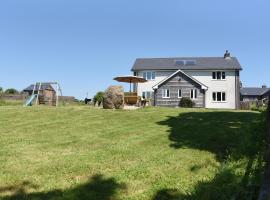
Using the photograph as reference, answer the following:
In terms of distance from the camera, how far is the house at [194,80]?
5012 cm

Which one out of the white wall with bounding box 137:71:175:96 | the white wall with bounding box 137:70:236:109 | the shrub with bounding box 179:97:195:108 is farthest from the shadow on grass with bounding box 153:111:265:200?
the white wall with bounding box 137:71:175:96

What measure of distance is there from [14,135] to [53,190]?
6.24 meters

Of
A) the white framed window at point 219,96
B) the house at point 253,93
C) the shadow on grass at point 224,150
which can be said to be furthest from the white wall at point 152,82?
the house at point 253,93

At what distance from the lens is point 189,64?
55344 mm

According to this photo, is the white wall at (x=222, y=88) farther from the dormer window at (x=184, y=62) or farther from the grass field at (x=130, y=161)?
the grass field at (x=130, y=161)

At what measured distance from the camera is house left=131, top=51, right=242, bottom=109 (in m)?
50.1

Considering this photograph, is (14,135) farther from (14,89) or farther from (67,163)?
(14,89)

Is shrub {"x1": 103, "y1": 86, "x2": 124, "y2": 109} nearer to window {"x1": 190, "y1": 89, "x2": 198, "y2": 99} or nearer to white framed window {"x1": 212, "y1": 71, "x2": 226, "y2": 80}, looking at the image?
window {"x1": 190, "y1": 89, "x2": 198, "y2": 99}

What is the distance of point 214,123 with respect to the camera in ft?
50.3

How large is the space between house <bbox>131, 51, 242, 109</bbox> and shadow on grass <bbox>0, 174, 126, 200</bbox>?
139ft

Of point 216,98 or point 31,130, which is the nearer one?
point 31,130

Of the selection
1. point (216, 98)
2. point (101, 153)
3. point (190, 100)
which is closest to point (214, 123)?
point (101, 153)

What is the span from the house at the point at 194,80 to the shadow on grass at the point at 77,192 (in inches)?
1671

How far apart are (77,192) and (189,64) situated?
162 ft
